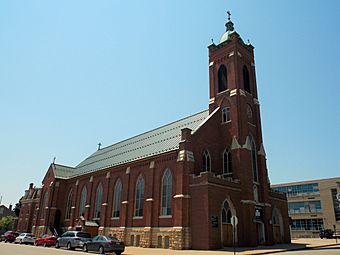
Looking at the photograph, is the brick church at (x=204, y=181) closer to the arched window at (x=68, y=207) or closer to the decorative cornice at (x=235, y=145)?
the decorative cornice at (x=235, y=145)

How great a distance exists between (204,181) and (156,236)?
26.1ft

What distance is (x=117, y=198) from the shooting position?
128ft

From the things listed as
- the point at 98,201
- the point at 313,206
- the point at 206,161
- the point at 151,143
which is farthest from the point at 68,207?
the point at 313,206

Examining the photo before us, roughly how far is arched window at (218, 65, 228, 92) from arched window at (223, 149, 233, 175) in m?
8.12

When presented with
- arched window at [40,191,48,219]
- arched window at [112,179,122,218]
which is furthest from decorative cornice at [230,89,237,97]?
arched window at [40,191,48,219]

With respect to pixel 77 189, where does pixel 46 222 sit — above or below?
below

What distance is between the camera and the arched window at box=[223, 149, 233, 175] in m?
32.4

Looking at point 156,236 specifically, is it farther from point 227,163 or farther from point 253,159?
point 253,159

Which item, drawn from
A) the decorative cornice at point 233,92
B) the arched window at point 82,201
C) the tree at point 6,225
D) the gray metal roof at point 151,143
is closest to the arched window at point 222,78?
the decorative cornice at point 233,92

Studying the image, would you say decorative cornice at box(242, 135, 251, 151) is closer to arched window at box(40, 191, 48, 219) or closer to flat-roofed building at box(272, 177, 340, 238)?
arched window at box(40, 191, 48, 219)

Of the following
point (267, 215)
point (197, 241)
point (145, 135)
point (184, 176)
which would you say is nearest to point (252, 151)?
point (267, 215)

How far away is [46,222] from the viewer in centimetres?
4909

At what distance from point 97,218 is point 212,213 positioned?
20.6 metres

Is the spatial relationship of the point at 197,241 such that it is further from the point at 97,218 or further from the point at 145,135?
the point at 145,135
